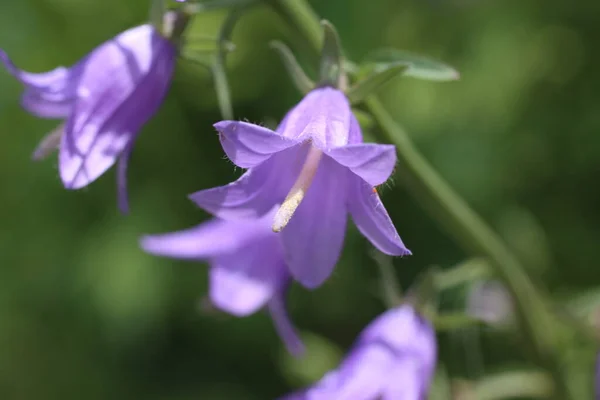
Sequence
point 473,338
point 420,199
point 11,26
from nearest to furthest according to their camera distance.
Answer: point 420,199 → point 473,338 → point 11,26

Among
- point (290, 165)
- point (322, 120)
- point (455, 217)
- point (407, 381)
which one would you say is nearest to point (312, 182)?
point (290, 165)

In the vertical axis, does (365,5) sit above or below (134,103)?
below

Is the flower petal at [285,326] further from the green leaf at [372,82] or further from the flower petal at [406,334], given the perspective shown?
the green leaf at [372,82]

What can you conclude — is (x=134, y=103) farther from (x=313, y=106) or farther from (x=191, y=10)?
(x=313, y=106)

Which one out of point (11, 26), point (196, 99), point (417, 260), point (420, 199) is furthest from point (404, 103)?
point (11, 26)

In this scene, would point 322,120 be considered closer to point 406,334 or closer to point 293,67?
point 293,67
